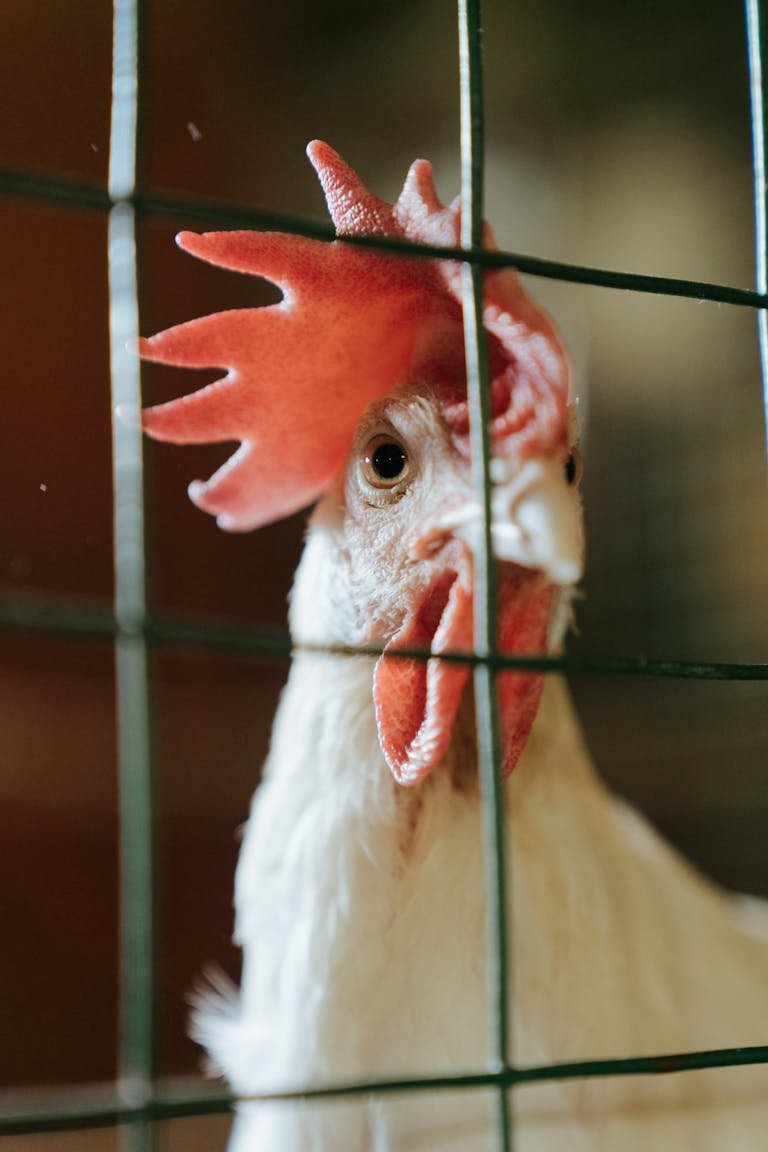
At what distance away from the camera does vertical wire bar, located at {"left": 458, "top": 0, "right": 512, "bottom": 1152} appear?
653 millimetres

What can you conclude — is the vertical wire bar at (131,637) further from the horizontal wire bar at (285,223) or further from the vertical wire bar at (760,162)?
the vertical wire bar at (760,162)

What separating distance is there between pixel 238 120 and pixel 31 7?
999 millimetres

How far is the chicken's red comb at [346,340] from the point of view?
906mm

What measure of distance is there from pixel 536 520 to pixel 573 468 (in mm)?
138

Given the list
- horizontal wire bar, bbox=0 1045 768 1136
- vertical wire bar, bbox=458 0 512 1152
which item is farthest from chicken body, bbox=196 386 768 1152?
horizontal wire bar, bbox=0 1045 768 1136

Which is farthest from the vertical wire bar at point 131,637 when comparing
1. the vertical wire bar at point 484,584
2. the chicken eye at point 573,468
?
the chicken eye at point 573,468

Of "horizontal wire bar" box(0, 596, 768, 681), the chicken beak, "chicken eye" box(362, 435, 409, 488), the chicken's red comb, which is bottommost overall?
"horizontal wire bar" box(0, 596, 768, 681)

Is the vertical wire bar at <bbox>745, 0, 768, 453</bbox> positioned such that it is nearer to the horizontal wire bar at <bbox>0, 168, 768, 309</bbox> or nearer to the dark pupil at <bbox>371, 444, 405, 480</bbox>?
the horizontal wire bar at <bbox>0, 168, 768, 309</bbox>

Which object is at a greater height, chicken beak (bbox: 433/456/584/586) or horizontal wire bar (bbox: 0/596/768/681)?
chicken beak (bbox: 433/456/584/586)

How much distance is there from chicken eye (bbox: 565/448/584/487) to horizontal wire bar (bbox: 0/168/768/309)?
21cm

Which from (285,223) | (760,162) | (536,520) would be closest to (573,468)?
(536,520)

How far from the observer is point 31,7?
2213mm

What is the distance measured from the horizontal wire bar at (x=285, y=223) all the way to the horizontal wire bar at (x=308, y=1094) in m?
0.45

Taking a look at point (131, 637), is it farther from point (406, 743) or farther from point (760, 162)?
point (760, 162)
